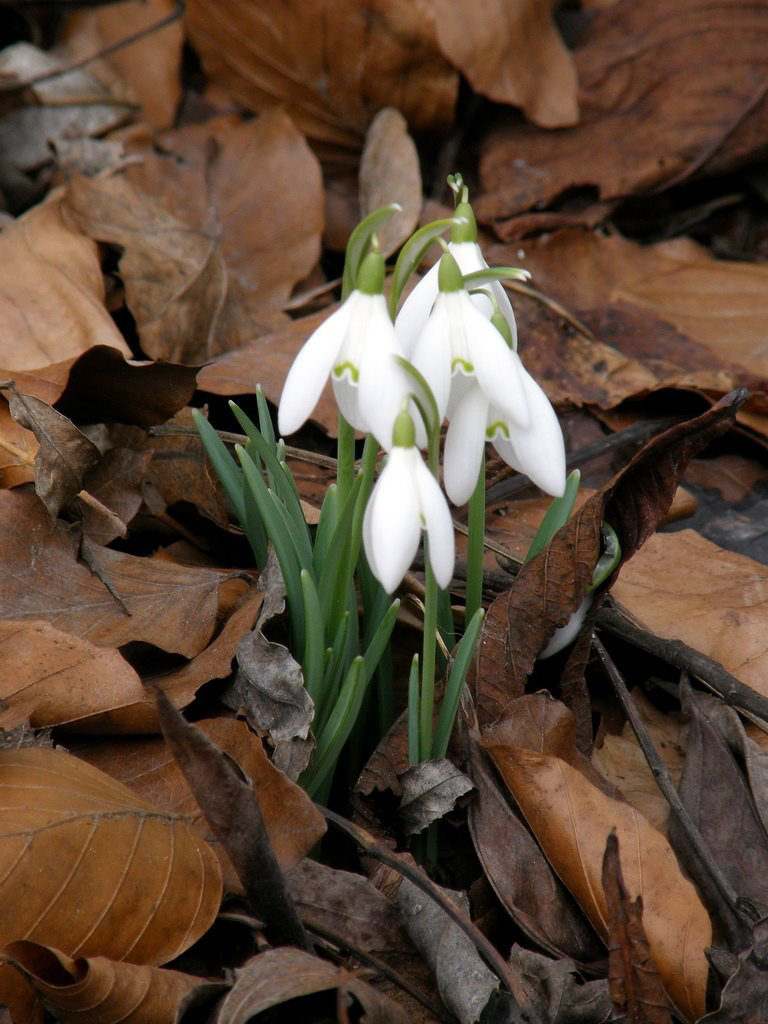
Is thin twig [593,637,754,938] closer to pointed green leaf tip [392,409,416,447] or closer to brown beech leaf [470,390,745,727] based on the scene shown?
brown beech leaf [470,390,745,727]

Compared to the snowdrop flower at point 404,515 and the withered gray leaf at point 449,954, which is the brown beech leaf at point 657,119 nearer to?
the snowdrop flower at point 404,515

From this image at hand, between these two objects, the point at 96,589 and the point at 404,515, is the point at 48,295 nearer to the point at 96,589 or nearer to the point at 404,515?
the point at 96,589

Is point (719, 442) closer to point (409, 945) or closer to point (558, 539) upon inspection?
point (558, 539)

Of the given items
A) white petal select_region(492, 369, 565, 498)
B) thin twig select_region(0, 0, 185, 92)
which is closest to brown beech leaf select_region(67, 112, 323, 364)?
thin twig select_region(0, 0, 185, 92)

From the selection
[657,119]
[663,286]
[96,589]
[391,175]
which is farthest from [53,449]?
[657,119]

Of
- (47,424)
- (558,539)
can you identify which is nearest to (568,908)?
(558,539)

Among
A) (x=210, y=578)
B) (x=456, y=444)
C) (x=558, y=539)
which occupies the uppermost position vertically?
(x=456, y=444)
